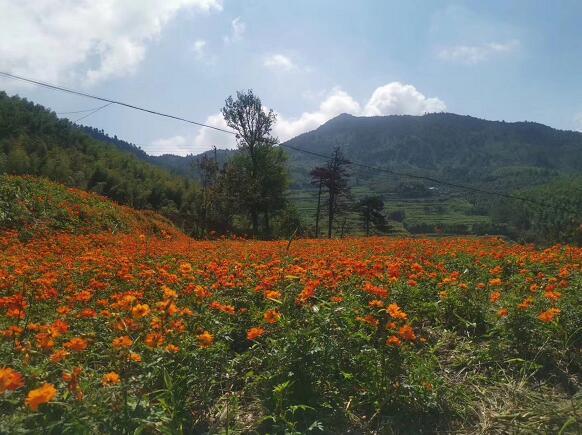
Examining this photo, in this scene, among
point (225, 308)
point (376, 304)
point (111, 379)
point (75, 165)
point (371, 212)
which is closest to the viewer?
point (111, 379)

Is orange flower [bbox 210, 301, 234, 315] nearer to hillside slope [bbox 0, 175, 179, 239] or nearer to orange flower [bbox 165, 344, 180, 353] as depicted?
orange flower [bbox 165, 344, 180, 353]

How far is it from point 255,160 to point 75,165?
1241 cm

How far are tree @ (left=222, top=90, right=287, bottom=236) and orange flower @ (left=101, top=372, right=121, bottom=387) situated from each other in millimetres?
27370

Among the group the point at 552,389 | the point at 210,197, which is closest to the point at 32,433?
the point at 552,389

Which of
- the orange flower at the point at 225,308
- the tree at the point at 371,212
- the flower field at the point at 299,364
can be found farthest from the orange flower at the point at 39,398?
the tree at the point at 371,212

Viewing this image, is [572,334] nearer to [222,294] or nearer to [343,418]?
[343,418]

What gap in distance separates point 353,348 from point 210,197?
27.9 metres

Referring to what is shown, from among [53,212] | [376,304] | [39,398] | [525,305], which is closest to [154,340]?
[39,398]

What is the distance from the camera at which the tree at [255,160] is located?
31.1 m

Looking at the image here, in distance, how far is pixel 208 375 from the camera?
2.95 meters

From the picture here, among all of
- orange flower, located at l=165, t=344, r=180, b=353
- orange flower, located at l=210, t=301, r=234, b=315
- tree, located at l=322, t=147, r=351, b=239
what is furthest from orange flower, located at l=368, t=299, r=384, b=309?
tree, located at l=322, t=147, r=351, b=239

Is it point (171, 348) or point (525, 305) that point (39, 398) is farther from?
point (525, 305)

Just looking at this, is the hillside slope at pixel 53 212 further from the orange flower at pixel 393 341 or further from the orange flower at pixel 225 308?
the orange flower at pixel 393 341

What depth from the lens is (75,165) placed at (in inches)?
1204
